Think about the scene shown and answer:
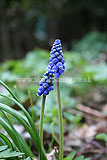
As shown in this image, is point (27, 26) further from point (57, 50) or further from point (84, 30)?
point (57, 50)

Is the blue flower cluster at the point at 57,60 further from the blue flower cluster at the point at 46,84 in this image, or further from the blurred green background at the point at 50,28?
the blurred green background at the point at 50,28

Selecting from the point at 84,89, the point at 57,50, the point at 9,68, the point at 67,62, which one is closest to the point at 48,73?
the point at 57,50

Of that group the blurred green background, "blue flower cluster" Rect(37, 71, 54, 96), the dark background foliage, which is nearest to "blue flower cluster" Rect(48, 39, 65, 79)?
"blue flower cluster" Rect(37, 71, 54, 96)

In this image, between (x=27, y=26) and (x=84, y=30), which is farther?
(x=84, y=30)

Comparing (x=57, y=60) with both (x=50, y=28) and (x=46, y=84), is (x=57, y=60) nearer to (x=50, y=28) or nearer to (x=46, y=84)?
(x=46, y=84)

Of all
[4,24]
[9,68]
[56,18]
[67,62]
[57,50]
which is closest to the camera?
[57,50]

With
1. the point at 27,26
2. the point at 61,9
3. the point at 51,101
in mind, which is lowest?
the point at 51,101

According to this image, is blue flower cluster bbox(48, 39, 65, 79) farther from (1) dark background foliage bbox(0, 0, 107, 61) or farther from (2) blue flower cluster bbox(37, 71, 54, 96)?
(1) dark background foliage bbox(0, 0, 107, 61)

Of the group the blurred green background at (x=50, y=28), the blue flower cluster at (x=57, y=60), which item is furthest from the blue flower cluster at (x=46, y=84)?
the blurred green background at (x=50, y=28)

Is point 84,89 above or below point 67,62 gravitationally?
below
